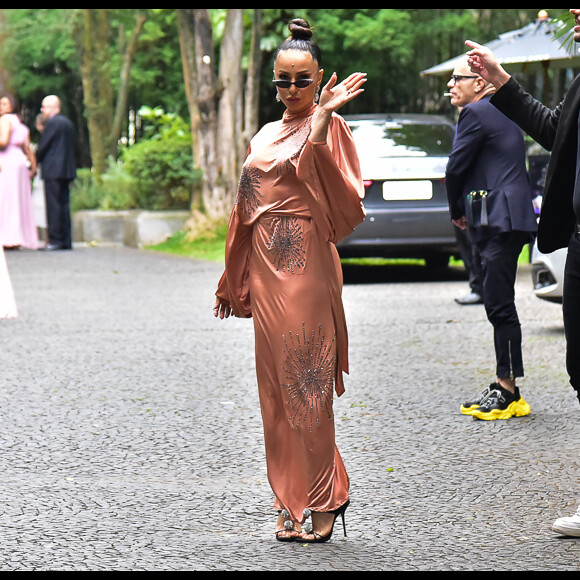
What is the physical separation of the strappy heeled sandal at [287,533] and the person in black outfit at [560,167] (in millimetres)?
940

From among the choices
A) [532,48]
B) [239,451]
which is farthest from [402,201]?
[239,451]

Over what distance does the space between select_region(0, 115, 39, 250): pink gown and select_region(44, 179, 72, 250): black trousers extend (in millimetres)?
374

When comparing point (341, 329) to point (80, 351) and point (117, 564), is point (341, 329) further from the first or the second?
point (80, 351)

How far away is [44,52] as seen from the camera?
36375mm

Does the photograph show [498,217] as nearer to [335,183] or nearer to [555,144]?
[555,144]

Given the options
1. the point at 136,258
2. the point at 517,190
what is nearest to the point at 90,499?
the point at 517,190

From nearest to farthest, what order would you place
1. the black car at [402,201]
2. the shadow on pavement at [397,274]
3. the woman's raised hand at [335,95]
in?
the woman's raised hand at [335,95], the black car at [402,201], the shadow on pavement at [397,274]

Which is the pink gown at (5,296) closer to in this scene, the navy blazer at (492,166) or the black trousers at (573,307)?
the navy blazer at (492,166)

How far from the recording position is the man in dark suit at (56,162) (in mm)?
18125

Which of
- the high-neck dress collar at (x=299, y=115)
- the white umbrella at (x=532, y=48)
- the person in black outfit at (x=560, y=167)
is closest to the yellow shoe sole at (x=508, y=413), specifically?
the person in black outfit at (x=560, y=167)

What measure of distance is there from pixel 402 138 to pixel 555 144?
9.00m


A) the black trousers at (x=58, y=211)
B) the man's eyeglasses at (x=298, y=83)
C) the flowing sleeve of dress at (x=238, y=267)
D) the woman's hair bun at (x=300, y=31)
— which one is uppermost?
the woman's hair bun at (x=300, y=31)

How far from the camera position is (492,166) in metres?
6.94

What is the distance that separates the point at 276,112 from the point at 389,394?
2580cm
